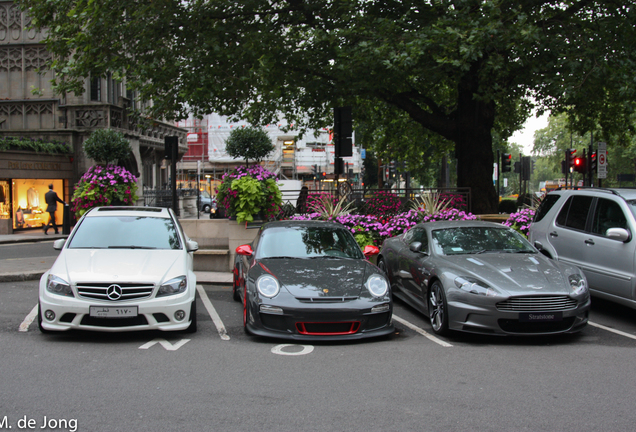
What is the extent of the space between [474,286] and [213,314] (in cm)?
371

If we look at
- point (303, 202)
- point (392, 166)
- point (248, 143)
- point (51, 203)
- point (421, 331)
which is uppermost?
point (248, 143)

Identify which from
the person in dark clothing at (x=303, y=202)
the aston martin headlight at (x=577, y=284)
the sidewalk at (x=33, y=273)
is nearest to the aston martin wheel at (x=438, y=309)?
the aston martin headlight at (x=577, y=284)

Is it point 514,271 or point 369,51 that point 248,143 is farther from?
point 514,271

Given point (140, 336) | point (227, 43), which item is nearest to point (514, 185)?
point (227, 43)

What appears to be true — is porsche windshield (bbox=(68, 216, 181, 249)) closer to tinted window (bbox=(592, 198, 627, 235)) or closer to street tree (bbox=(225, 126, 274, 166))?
tinted window (bbox=(592, 198, 627, 235))

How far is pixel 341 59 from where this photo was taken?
13547 millimetres

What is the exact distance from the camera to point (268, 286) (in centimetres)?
673

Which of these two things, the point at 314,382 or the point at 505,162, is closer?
the point at 314,382

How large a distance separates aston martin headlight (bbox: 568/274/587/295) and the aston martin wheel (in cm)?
151

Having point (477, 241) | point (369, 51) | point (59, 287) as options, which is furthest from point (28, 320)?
point (369, 51)

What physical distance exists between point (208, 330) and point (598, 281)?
5415mm

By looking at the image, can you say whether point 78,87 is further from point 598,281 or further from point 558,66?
point 598,281

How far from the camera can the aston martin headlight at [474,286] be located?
22.0 ft

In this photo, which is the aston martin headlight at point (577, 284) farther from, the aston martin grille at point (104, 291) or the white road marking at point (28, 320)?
the white road marking at point (28, 320)
